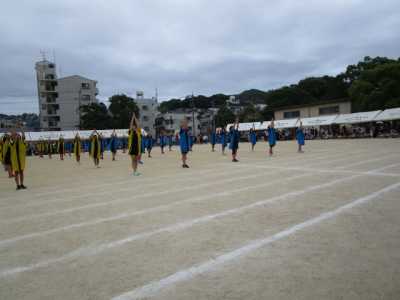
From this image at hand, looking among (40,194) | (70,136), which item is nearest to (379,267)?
(40,194)

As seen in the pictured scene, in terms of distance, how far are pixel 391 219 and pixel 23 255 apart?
5.12m

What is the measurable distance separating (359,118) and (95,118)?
148ft

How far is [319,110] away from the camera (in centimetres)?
5684

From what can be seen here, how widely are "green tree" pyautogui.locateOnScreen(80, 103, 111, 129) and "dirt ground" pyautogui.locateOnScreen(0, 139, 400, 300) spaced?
54.2m

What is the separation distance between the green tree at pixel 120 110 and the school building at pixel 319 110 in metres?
31.1

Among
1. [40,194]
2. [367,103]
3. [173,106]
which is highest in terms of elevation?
[173,106]

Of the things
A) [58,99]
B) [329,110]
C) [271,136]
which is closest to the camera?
[271,136]

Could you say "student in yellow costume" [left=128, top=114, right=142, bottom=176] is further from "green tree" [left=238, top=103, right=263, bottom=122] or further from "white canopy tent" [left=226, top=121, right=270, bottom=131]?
"green tree" [left=238, top=103, right=263, bottom=122]

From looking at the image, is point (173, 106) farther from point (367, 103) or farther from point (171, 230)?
point (171, 230)

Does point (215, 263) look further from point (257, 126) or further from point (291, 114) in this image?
point (291, 114)

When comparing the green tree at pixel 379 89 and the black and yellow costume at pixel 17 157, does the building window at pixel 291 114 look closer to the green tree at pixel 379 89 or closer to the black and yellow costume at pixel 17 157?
the green tree at pixel 379 89

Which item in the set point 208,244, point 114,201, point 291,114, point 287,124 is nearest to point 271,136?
point 114,201

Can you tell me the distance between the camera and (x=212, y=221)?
4.85 metres

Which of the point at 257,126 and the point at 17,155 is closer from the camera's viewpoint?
the point at 17,155
